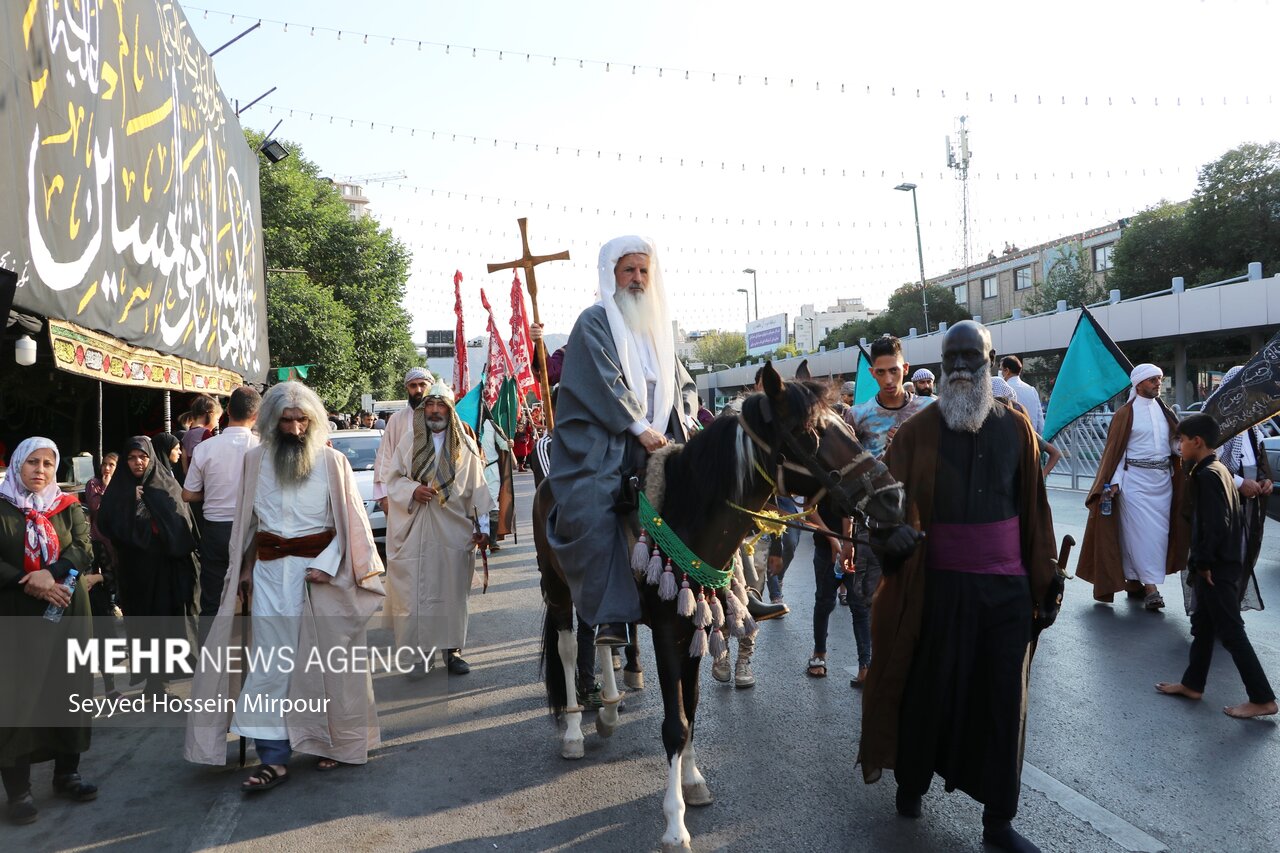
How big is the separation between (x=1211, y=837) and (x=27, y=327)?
25.1ft

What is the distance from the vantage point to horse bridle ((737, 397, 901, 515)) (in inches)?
131

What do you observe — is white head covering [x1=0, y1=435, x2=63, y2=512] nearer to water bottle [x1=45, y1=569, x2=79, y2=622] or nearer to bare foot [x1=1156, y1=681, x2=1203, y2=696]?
water bottle [x1=45, y1=569, x2=79, y2=622]

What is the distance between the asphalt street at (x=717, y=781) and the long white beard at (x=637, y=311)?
2.18 m

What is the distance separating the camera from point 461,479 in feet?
21.9

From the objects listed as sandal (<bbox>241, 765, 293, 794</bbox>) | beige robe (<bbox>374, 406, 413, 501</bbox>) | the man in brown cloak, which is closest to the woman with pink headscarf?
sandal (<bbox>241, 765, 293, 794</bbox>)

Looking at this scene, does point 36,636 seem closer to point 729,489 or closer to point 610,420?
point 610,420

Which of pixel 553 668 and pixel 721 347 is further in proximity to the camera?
pixel 721 347

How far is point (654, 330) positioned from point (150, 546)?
12.4 feet

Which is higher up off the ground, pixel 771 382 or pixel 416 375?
pixel 416 375

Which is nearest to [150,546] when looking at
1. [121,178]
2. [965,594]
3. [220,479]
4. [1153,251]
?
[220,479]

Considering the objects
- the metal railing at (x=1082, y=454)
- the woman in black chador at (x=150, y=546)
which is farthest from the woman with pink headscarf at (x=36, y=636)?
the metal railing at (x=1082, y=454)

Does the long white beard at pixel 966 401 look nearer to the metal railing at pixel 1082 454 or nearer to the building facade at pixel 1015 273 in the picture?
the metal railing at pixel 1082 454

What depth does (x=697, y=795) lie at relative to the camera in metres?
4.01

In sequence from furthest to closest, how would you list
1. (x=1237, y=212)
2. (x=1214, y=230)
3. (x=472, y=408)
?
1. (x=1214, y=230)
2. (x=1237, y=212)
3. (x=472, y=408)
